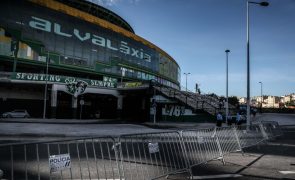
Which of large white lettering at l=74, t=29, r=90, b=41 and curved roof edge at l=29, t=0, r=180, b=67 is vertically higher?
curved roof edge at l=29, t=0, r=180, b=67

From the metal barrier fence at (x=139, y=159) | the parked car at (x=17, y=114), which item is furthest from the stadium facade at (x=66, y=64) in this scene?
the metal barrier fence at (x=139, y=159)

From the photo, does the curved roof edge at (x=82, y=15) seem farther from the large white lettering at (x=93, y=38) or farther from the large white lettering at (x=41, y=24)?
the large white lettering at (x=41, y=24)

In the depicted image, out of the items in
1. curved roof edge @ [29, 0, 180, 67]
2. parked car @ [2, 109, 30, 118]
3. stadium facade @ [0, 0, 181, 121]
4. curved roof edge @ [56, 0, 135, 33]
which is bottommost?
parked car @ [2, 109, 30, 118]

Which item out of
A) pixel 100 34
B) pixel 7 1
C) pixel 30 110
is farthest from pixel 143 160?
pixel 100 34

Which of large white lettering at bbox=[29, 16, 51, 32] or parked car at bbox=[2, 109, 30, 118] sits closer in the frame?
parked car at bbox=[2, 109, 30, 118]

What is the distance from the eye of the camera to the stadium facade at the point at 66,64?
43188 mm

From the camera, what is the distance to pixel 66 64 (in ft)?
173

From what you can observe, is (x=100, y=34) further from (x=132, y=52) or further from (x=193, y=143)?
(x=193, y=143)

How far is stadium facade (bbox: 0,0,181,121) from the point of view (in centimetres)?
4319

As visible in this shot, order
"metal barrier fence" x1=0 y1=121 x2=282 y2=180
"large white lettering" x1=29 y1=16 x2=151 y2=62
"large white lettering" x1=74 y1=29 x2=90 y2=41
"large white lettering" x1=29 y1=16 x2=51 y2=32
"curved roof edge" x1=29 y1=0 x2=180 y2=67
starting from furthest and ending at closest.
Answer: "large white lettering" x1=74 y1=29 x2=90 y2=41 < "curved roof edge" x1=29 y1=0 x2=180 y2=67 < "large white lettering" x1=29 y1=16 x2=151 y2=62 < "large white lettering" x1=29 y1=16 x2=51 y2=32 < "metal barrier fence" x1=0 y1=121 x2=282 y2=180

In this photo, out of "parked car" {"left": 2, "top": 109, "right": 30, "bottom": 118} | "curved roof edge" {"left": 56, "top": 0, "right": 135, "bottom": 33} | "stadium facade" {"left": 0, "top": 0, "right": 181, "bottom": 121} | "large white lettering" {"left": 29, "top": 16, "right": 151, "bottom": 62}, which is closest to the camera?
"parked car" {"left": 2, "top": 109, "right": 30, "bottom": 118}

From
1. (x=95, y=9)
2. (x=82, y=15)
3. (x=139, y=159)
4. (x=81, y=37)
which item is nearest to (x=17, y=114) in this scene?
(x=81, y=37)

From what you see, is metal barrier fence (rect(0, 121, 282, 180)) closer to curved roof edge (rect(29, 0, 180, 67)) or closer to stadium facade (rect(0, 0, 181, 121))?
stadium facade (rect(0, 0, 181, 121))

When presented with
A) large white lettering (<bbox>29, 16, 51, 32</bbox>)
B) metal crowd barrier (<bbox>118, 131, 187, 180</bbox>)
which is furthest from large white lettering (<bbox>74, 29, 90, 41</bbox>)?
metal crowd barrier (<bbox>118, 131, 187, 180</bbox>)
